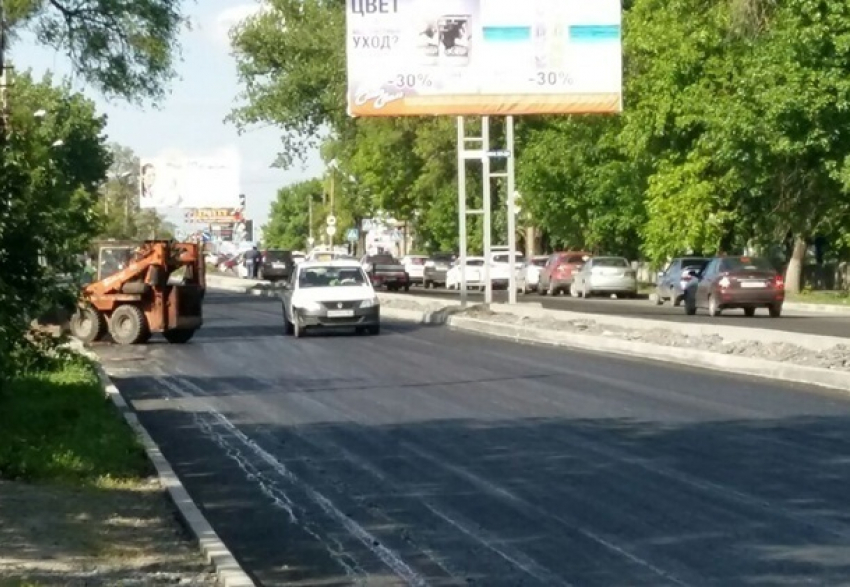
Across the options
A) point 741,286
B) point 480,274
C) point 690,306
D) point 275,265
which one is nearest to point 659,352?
point 741,286

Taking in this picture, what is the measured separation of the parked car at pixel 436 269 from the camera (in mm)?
85062

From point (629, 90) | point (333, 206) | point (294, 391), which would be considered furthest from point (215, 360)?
point (333, 206)

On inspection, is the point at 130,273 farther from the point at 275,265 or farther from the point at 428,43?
the point at 275,265

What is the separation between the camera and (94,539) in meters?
11.1

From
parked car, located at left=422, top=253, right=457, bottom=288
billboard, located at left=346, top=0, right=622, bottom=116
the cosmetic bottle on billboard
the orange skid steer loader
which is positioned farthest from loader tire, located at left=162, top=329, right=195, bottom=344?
parked car, located at left=422, top=253, right=457, bottom=288

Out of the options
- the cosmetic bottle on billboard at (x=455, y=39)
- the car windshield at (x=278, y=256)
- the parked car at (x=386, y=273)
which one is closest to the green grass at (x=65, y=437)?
the cosmetic bottle on billboard at (x=455, y=39)

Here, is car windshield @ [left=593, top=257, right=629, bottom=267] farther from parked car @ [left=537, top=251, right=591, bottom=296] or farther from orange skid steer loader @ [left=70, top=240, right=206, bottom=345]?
orange skid steer loader @ [left=70, top=240, right=206, bottom=345]

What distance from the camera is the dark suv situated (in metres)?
89.8

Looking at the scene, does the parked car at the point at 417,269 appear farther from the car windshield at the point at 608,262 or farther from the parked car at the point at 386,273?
the car windshield at the point at 608,262

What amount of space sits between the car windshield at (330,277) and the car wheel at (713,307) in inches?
397

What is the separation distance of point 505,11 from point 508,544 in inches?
1266

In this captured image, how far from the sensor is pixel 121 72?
28.2m

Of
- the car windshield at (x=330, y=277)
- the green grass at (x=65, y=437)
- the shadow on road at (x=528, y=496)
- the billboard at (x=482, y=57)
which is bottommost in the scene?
the shadow on road at (x=528, y=496)

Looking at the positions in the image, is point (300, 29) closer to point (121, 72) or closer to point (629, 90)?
point (629, 90)
